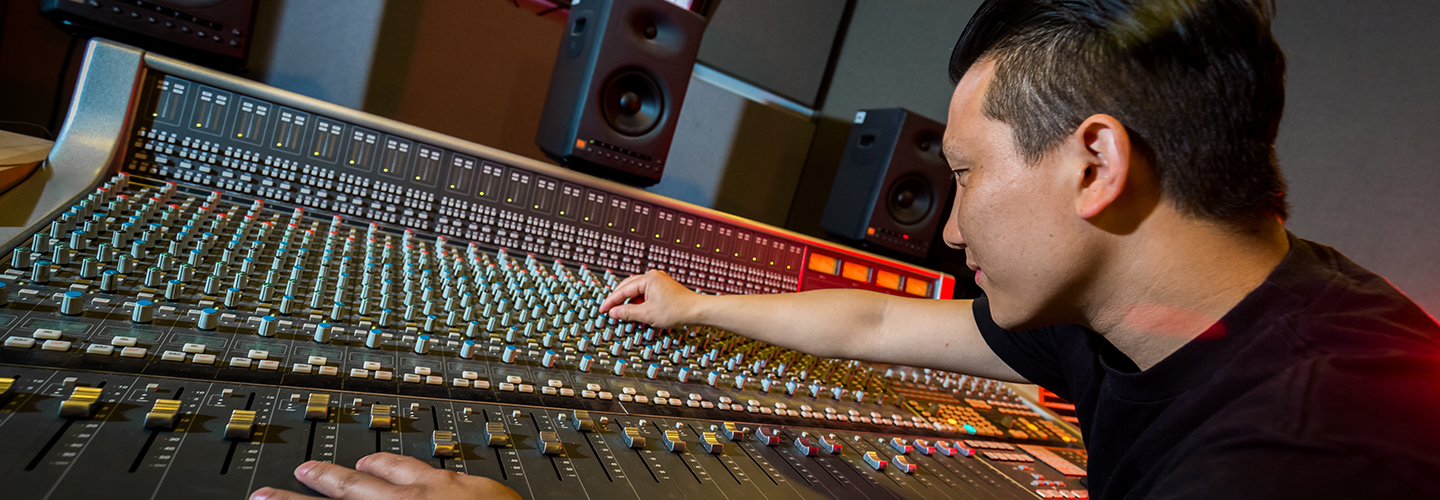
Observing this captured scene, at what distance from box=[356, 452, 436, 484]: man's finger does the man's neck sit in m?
0.71

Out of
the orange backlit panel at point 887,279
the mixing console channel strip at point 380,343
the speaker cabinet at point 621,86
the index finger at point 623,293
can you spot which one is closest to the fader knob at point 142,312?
the mixing console channel strip at point 380,343

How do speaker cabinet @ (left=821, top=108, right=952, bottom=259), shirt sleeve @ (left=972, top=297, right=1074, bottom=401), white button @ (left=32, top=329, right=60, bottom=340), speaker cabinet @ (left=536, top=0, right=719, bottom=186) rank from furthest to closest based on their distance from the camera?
speaker cabinet @ (left=821, top=108, right=952, bottom=259), speaker cabinet @ (left=536, top=0, right=719, bottom=186), shirt sleeve @ (left=972, top=297, right=1074, bottom=401), white button @ (left=32, top=329, right=60, bottom=340)

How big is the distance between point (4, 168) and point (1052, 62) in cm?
134

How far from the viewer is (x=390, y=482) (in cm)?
57

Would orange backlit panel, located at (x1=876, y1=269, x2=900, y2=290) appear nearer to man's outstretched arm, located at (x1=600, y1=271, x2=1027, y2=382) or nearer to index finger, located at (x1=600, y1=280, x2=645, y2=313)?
man's outstretched arm, located at (x1=600, y1=271, x2=1027, y2=382)

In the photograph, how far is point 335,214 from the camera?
1356mm

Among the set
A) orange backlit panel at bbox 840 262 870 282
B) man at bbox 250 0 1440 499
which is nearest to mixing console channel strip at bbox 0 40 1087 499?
man at bbox 250 0 1440 499

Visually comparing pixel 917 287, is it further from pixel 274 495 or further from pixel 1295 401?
pixel 274 495

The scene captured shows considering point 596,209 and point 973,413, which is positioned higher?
point 596,209

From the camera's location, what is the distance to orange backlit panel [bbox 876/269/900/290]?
6.89ft

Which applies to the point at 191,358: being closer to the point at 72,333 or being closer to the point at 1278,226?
the point at 72,333

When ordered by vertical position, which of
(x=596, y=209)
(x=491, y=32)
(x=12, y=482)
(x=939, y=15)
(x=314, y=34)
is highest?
(x=939, y=15)

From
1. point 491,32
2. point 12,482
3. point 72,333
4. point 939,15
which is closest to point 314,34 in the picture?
point 491,32

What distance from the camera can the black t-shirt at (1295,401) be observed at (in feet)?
1.80
